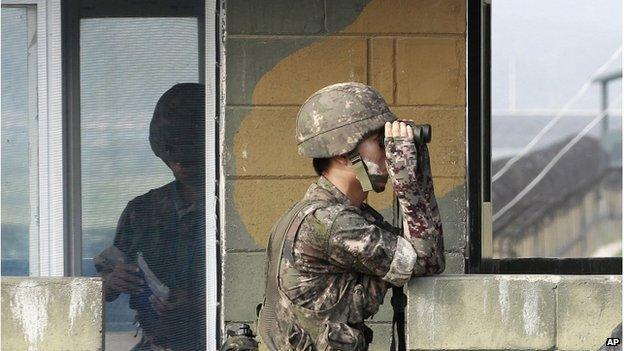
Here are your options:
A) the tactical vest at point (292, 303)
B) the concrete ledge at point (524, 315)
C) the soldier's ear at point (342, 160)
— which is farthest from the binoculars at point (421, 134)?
the concrete ledge at point (524, 315)

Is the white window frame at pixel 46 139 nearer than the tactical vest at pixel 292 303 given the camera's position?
No

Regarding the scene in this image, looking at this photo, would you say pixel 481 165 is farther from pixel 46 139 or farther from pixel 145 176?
pixel 46 139

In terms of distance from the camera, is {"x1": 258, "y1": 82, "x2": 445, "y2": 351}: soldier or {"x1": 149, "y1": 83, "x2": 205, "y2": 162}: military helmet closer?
{"x1": 258, "y1": 82, "x2": 445, "y2": 351}: soldier

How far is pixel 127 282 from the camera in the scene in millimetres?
6758

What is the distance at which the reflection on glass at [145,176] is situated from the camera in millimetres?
6691

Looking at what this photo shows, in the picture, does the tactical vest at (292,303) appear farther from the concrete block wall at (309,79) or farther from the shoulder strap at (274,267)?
the concrete block wall at (309,79)

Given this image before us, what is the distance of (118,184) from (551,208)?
233cm

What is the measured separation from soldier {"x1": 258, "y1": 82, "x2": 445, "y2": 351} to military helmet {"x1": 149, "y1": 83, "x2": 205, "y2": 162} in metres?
2.23

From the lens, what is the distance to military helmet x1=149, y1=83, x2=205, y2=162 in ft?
22.0

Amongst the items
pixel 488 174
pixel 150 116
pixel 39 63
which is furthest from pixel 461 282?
pixel 39 63

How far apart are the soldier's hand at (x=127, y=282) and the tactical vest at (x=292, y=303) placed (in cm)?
229

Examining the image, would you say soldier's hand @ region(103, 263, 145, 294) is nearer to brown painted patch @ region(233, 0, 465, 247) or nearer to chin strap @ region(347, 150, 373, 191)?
brown painted patch @ region(233, 0, 465, 247)

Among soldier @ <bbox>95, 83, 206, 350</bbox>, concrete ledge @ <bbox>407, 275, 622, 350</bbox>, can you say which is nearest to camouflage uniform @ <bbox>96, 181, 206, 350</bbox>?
soldier @ <bbox>95, 83, 206, 350</bbox>

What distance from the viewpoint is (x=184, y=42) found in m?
6.68
